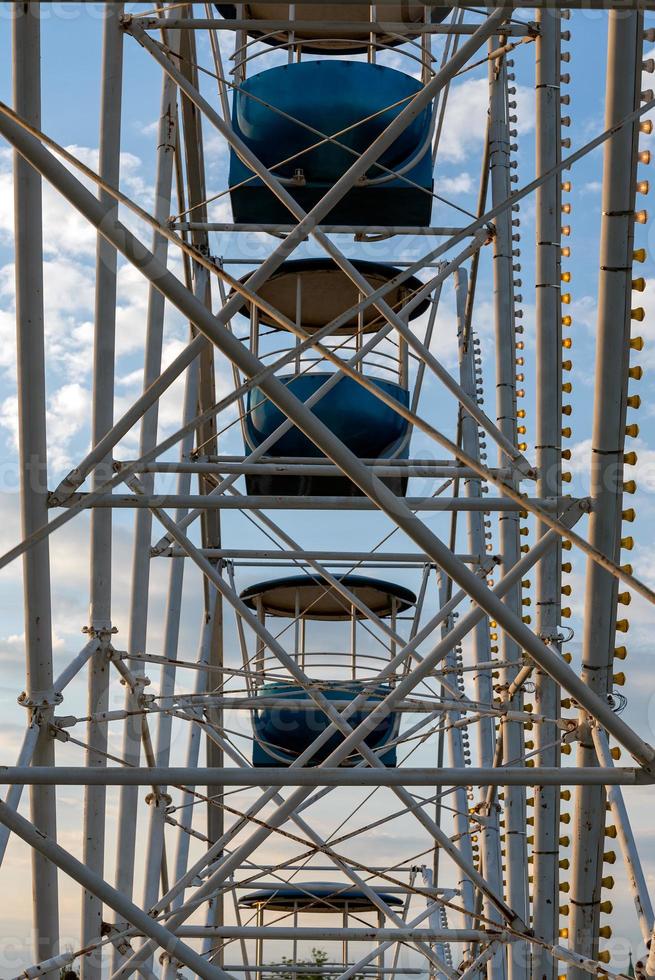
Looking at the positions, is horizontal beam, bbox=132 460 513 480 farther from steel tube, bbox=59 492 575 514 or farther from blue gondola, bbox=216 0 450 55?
blue gondola, bbox=216 0 450 55

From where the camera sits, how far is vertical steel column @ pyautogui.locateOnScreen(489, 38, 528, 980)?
9.90 meters

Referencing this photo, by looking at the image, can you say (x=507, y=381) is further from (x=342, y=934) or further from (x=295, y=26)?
(x=342, y=934)

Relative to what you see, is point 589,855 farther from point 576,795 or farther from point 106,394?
point 106,394

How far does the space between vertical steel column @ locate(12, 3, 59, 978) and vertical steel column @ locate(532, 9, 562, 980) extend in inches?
113

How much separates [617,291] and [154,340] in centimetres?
379

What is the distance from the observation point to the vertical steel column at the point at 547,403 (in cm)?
825

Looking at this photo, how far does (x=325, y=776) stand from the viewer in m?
5.86

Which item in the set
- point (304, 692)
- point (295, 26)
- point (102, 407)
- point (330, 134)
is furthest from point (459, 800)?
point (295, 26)

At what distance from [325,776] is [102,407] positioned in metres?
3.27

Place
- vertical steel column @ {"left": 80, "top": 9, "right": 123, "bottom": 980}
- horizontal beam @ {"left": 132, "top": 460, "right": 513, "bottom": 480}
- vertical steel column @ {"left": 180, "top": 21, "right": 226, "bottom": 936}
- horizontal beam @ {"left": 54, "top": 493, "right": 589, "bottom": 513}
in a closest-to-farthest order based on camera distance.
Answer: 1. horizontal beam @ {"left": 54, "top": 493, "right": 589, "bottom": 513}
2. horizontal beam @ {"left": 132, "top": 460, "right": 513, "bottom": 480}
3. vertical steel column @ {"left": 80, "top": 9, "right": 123, "bottom": 980}
4. vertical steel column @ {"left": 180, "top": 21, "right": 226, "bottom": 936}

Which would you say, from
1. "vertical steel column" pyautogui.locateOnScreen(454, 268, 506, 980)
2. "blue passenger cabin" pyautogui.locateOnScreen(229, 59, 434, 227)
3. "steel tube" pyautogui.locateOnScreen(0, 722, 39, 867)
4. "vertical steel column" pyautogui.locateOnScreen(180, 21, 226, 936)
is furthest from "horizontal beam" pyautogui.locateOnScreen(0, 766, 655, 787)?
"vertical steel column" pyautogui.locateOnScreen(454, 268, 506, 980)

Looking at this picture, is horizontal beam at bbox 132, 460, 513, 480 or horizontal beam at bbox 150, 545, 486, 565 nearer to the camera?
horizontal beam at bbox 132, 460, 513, 480

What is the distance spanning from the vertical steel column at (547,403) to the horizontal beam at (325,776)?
2.14 m

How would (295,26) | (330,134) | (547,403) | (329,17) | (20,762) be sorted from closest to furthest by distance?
(20,762) → (547,403) → (295,26) → (330,134) → (329,17)
